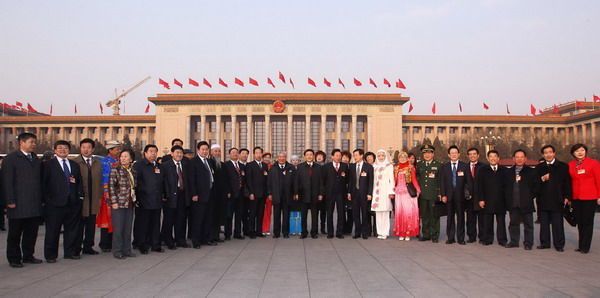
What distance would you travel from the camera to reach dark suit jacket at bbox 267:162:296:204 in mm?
9570

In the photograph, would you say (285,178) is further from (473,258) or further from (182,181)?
(473,258)

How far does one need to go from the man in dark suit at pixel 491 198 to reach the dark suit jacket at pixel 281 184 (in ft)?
12.0

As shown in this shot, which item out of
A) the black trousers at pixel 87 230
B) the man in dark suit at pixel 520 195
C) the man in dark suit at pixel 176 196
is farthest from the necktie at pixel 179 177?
the man in dark suit at pixel 520 195

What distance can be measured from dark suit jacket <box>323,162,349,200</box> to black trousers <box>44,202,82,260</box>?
4.70m

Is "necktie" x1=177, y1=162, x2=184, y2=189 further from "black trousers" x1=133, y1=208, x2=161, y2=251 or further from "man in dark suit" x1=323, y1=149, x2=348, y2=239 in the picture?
"man in dark suit" x1=323, y1=149, x2=348, y2=239

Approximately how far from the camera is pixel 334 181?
31.2 feet

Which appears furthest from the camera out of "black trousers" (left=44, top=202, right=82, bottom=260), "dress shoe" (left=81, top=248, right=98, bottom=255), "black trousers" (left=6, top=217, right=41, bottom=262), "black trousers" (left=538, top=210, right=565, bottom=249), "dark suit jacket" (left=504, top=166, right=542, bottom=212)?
"dark suit jacket" (left=504, top=166, right=542, bottom=212)

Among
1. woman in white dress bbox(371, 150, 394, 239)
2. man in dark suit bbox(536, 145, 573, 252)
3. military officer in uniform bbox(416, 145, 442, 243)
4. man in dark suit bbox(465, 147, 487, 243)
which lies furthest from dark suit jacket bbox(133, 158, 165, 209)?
man in dark suit bbox(536, 145, 573, 252)

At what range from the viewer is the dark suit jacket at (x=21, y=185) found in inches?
246

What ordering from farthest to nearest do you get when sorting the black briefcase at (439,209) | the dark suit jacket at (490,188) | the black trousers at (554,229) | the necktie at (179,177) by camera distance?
the black briefcase at (439,209) → the dark suit jacket at (490,188) → the necktie at (179,177) → the black trousers at (554,229)

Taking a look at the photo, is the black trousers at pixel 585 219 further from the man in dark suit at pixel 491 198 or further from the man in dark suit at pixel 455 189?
the man in dark suit at pixel 455 189

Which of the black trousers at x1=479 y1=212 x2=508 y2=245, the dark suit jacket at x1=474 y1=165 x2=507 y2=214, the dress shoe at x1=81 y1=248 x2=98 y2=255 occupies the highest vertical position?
the dark suit jacket at x1=474 y1=165 x2=507 y2=214

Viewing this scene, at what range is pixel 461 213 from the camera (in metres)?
8.66

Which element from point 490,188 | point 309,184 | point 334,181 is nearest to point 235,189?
point 309,184
